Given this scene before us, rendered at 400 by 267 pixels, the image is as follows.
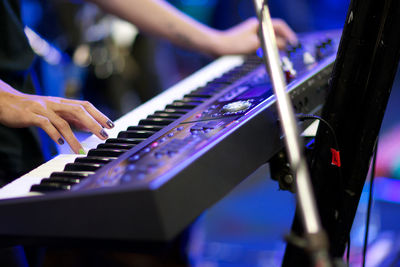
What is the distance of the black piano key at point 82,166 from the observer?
0.84 metres

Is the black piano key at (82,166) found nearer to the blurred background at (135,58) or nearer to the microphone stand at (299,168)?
the microphone stand at (299,168)

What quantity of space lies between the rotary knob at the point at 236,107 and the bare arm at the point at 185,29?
2.03 feet

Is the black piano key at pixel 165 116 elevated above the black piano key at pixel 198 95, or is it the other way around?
the black piano key at pixel 165 116

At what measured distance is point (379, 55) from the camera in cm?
88

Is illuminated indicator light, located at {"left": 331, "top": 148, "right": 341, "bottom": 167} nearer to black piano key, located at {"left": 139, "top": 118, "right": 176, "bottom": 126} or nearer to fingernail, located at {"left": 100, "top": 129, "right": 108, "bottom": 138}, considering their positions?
black piano key, located at {"left": 139, "top": 118, "right": 176, "bottom": 126}

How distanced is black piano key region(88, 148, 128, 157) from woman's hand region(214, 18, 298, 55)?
2.66 ft

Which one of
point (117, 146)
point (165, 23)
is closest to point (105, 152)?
point (117, 146)

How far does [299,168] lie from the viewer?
0.52 m

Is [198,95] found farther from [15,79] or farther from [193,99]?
[15,79]

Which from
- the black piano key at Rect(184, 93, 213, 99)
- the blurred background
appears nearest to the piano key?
the black piano key at Rect(184, 93, 213, 99)

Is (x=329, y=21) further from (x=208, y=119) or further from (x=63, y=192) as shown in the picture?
(x=63, y=192)

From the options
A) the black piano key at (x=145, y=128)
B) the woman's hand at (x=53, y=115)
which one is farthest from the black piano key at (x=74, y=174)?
the black piano key at (x=145, y=128)

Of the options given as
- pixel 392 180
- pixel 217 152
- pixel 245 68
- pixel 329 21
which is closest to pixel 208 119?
pixel 217 152

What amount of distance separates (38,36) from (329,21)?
242 centimetres
